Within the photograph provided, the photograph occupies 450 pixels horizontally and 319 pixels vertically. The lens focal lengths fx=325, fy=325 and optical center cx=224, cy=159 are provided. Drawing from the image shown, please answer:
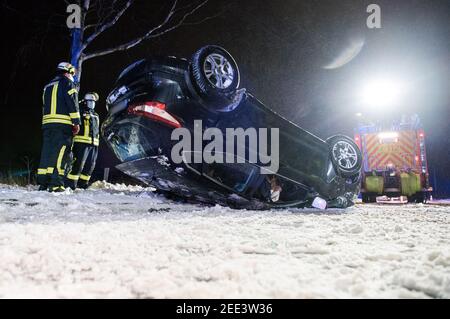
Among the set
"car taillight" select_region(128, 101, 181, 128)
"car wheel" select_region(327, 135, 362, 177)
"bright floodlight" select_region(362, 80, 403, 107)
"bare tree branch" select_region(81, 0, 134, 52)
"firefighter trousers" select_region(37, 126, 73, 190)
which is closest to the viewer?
"car taillight" select_region(128, 101, 181, 128)

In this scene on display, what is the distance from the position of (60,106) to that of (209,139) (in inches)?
105

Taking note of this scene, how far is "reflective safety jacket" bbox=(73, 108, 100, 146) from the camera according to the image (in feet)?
19.2

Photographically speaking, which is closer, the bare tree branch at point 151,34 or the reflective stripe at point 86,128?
the reflective stripe at point 86,128

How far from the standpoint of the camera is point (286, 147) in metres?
3.90

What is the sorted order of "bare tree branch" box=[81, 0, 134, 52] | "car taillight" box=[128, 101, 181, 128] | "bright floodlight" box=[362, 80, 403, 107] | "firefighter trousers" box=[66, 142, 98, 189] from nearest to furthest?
"car taillight" box=[128, 101, 181, 128] < "firefighter trousers" box=[66, 142, 98, 189] < "bare tree branch" box=[81, 0, 134, 52] < "bright floodlight" box=[362, 80, 403, 107]

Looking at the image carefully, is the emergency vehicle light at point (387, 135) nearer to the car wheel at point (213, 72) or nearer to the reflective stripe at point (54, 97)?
the car wheel at point (213, 72)

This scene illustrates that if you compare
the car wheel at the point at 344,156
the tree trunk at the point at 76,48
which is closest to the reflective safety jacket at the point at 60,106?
the car wheel at the point at 344,156

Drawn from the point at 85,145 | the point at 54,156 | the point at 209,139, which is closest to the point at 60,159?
the point at 54,156

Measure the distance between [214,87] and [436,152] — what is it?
62.4 feet

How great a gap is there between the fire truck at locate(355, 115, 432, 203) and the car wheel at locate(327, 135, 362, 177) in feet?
14.9

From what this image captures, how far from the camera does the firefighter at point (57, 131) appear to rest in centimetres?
460

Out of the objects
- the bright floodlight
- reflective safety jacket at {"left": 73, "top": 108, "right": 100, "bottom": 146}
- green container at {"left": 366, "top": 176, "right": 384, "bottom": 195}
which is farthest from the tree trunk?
the bright floodlight

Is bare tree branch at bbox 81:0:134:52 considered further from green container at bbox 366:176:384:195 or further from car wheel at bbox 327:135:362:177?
green container at bbox 366:176:384:195
